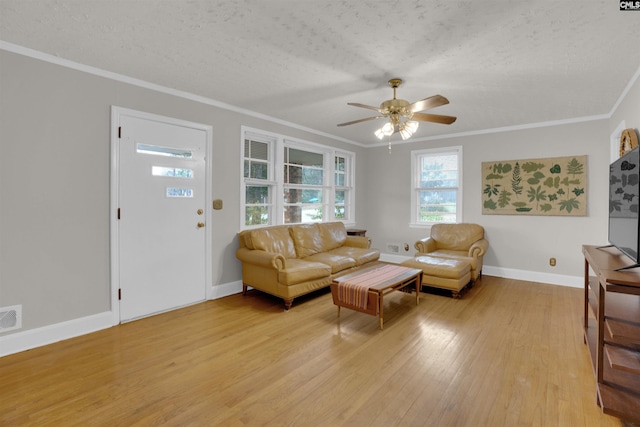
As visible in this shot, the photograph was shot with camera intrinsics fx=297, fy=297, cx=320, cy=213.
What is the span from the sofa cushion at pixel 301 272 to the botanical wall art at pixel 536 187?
124 inches

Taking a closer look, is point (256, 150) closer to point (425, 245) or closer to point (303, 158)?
point (303, 158)

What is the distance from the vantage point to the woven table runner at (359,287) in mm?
2969

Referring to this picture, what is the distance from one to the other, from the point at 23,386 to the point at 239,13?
2.91 meters

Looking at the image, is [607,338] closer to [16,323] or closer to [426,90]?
[426,90]

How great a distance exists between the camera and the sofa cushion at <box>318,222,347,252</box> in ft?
16.0

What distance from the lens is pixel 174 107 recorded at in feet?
11.2

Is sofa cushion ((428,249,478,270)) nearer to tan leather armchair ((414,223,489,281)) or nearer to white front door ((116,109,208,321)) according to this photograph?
tan leather armchair ((414,223,489,281))

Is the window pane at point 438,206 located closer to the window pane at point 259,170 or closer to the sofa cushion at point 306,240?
the sofa cushion at point 306,240

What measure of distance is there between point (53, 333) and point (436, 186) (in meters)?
5.69

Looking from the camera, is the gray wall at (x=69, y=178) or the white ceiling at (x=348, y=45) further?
the gray wall at (x=69, y=178)

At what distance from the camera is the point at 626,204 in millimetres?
2014

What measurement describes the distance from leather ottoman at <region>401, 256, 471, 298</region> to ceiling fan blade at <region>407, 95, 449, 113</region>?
2098 mm

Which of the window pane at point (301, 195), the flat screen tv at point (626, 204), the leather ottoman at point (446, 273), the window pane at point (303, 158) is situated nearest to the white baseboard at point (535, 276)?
the leather ottoman at point (446, 273)

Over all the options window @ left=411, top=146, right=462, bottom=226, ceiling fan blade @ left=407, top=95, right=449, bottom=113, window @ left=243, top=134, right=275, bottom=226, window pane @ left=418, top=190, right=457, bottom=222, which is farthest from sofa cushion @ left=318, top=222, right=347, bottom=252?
Result: ceiling fan blade @ left=407, top=95, right=449, bottom=113
